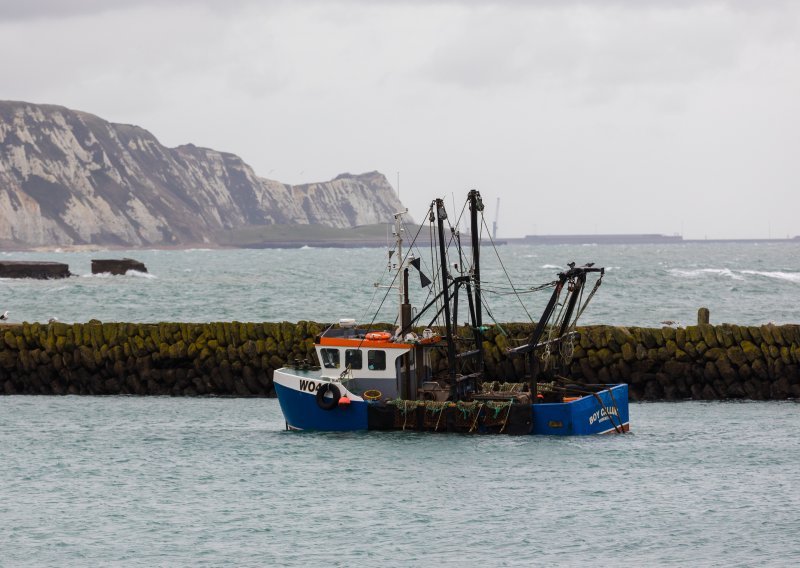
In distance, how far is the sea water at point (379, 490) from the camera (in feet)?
86.4

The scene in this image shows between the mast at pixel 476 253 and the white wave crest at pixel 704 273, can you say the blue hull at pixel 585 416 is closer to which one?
the mast at pixel 476 253

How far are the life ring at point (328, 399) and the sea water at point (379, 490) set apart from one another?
1031 millimetres

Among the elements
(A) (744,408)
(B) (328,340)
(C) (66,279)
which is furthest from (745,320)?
(C) (66,279)

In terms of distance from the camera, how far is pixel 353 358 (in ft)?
122

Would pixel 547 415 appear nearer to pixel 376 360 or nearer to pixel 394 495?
pixel 376 360

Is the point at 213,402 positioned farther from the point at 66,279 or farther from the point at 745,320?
the point at 66,279

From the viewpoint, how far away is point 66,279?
14725 cm

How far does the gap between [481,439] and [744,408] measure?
38.0 feet

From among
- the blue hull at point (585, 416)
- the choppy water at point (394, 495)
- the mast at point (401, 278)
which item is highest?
the mast at point (401, 278)

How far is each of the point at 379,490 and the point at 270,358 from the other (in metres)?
16.7

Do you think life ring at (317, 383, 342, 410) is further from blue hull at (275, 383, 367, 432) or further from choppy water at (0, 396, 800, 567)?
choppy water at (0, 396, 800, 567)

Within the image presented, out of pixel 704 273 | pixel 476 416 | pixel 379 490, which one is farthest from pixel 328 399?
pixel 704 273

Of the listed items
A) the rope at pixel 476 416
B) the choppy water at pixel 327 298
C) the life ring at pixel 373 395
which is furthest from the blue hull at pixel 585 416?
the choppy water at pixel 327 298

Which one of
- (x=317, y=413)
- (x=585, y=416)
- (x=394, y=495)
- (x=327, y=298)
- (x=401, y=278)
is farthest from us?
(x=327, y=298)
